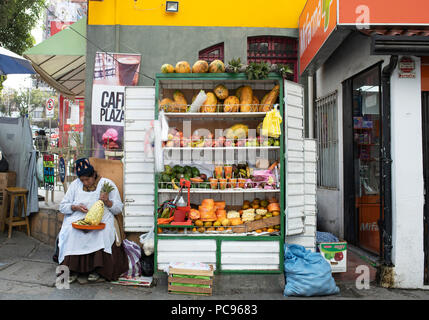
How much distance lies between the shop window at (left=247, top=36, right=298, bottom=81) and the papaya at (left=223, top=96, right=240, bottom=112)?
311cm

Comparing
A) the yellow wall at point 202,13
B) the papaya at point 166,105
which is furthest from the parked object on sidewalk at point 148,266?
the yellow wall at point 202,13

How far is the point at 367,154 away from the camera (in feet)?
20.0

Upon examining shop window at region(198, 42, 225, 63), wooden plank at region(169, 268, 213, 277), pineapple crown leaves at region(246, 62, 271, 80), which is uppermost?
shop window at region(198, 42, 225, 63)

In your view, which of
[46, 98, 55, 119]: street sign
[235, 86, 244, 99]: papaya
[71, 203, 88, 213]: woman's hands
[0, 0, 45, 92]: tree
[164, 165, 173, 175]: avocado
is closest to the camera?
[71, 203, 88, 213]: woman's hands

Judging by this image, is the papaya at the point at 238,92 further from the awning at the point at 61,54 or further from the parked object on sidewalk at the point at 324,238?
the awning at the point at 61,54

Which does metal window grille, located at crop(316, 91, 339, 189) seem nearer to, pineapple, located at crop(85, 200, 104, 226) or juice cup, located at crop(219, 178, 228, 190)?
juice cup, located at crop(219, 178, 228, 190)

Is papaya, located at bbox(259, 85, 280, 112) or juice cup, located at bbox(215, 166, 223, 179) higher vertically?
papaya, located at bbox(259, 85, 280, 112)

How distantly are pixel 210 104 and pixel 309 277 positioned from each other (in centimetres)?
283

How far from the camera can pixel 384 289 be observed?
4852 millimetres

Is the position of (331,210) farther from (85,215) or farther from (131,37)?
(131,37)

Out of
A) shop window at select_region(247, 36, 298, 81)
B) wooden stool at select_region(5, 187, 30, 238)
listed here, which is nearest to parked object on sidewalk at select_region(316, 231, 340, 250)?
shop window at select_region(247, 36, 298, 81)

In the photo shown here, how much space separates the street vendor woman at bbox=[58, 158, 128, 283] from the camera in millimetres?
4957

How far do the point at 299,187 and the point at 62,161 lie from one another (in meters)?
5.07

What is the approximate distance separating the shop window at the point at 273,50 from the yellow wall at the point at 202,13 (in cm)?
34
